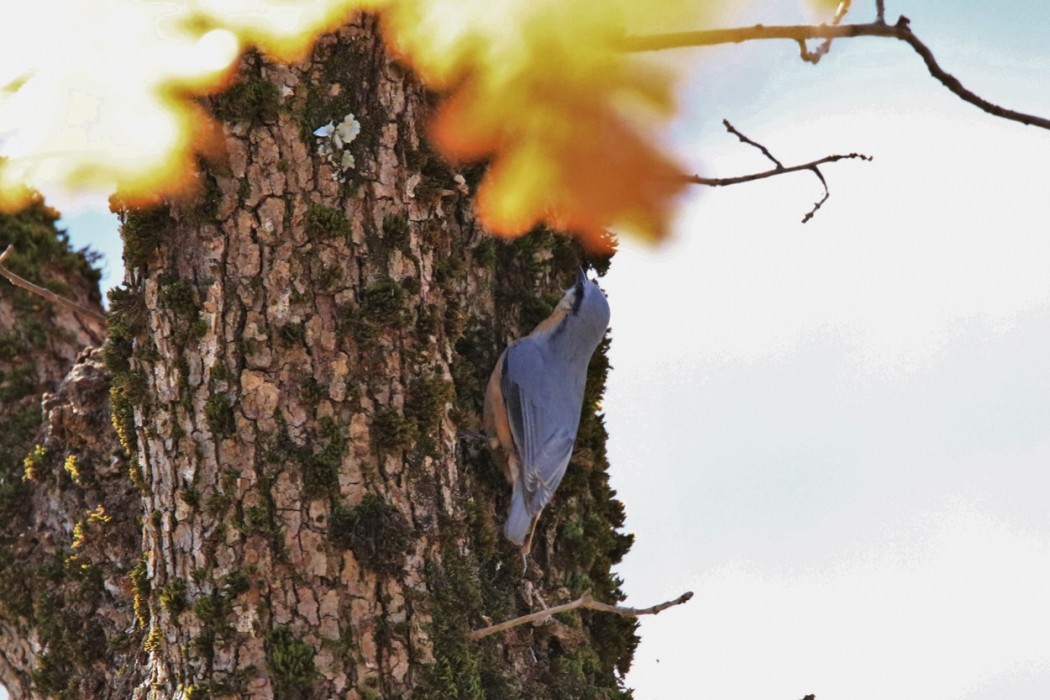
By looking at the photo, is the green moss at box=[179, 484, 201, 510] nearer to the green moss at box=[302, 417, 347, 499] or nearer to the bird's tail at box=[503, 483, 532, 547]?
the green moss at box=[302, 417, 347, 499]

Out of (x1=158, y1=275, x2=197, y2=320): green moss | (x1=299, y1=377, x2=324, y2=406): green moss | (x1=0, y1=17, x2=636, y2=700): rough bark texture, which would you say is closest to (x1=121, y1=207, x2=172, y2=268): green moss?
(x1=0, y1=17, x2=636, y2=700): rough bark texture

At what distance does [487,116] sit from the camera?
376 cm

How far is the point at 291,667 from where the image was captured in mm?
2971

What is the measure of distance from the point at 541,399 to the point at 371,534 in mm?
1188

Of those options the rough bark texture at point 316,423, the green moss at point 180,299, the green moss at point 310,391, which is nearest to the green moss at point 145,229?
the rough bark texture at point 316,423

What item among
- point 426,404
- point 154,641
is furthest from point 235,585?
point 426,404

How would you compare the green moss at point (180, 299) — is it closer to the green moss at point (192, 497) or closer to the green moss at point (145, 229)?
the green moss at point (145, 229)

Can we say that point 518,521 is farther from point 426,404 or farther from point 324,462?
point 324,462

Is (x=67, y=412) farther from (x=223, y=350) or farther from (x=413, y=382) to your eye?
(x=413, y=382)

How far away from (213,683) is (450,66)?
6.07 ft

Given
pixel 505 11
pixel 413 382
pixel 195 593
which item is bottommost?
pixel 195 593

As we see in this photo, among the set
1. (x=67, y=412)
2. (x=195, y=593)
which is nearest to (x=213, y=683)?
(x=195, y=593)

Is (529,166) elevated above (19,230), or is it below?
below

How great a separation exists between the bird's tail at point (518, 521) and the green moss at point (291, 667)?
0.74 metres
